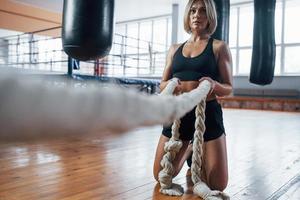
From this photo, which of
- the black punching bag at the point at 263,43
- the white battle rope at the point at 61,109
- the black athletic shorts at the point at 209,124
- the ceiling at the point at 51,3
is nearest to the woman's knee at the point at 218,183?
the black athletic shorts at the point at 209,124

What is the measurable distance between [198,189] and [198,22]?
0.81 metres

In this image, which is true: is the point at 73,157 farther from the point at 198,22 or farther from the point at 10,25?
the point at 10,25

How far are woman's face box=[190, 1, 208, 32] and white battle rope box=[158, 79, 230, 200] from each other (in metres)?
0.31

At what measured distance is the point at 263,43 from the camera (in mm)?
1619

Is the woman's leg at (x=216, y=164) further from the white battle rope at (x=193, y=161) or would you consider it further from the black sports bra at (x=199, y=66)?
the black sports bra at (x=199, y=66)

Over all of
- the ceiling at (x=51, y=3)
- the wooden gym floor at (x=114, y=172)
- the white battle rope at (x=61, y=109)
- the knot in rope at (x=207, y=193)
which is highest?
the ceiling at (x=51, y=3)

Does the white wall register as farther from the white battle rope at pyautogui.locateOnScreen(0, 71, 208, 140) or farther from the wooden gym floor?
the white battle rope at pyautogui.locateOnScreen(0, 71, 208, 140)

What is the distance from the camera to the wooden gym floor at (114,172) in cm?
153

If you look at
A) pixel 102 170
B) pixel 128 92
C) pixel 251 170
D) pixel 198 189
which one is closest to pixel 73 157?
pixel 102 170

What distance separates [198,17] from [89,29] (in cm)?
54

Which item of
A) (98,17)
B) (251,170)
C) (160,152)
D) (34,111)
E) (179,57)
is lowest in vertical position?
(251,170)

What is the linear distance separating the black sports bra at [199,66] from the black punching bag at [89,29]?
1.26ft

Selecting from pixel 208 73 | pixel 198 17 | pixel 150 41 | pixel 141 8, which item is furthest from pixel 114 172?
pixel 150 41

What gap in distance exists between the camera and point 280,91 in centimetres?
891
